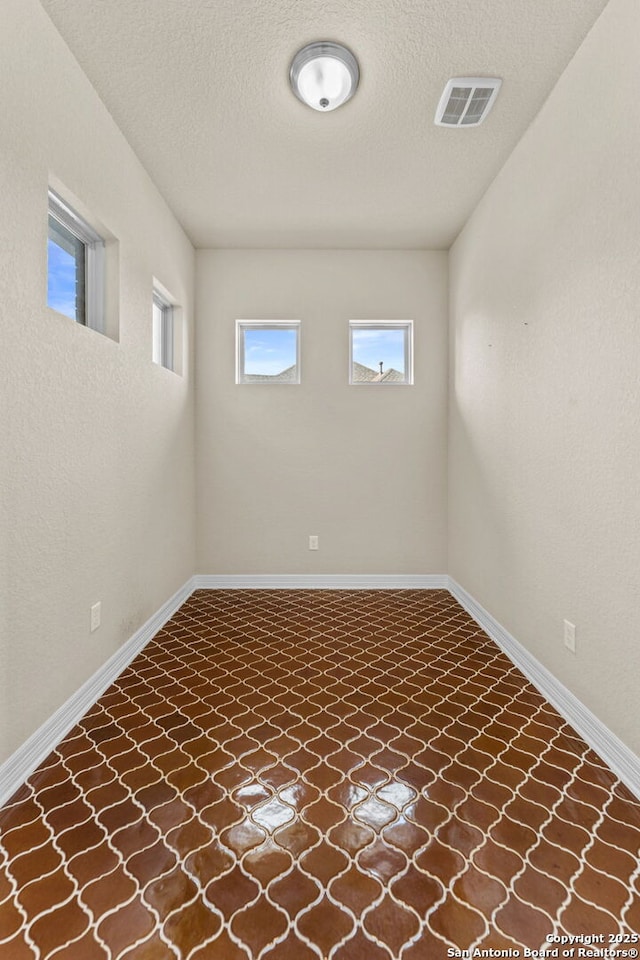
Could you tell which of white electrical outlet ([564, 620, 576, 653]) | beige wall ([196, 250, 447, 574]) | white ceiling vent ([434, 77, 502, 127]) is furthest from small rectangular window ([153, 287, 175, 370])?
white electrical outlet ([564, 620, 576, 653])

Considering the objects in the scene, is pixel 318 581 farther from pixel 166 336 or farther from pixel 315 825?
pixel 315 825

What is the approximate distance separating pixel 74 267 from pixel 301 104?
1.41 meters

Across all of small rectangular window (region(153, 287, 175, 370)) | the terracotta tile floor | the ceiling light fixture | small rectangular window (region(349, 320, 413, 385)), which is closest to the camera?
the terracotta tile floor

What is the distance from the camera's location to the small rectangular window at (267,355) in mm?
4387

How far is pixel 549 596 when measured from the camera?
2.40 metres

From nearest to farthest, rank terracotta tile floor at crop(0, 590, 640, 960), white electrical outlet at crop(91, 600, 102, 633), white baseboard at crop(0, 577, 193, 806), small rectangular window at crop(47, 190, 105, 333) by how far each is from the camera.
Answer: terracotta tile floor at crop(0, 590, 640, 960) < white baseboard at crop(0, 577, 193, 806) < small rectangular window at crop(47, 190, 105, 333) < white electrical outlet at crop(91, 600, 102, 633)

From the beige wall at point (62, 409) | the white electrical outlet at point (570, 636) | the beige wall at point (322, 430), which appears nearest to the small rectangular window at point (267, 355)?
the beige wall at point (322, 430)

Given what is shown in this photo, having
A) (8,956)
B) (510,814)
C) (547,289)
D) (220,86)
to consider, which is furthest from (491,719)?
(220,86)

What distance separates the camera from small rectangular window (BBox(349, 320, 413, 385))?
4383 millimetres

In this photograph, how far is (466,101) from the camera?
2385 mm

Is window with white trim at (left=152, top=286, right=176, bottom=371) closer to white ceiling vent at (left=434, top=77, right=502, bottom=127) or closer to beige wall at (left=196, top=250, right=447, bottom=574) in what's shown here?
beige wall at (left=196, top=250, right=447, bottom=574)

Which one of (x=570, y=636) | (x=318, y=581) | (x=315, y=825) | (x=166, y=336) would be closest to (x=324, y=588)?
(x=318, y=581)

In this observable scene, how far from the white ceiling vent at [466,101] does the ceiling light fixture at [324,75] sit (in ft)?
1.51

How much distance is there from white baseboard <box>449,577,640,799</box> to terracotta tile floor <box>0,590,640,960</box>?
0.16 feet
